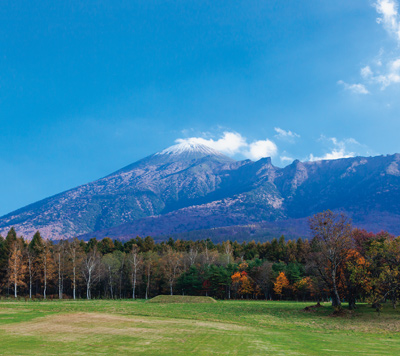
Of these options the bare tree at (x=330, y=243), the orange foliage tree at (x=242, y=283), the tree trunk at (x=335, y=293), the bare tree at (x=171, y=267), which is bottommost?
the orange foliage tree at (x=242, y=283)

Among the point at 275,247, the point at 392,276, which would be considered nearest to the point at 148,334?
the point at 392,276

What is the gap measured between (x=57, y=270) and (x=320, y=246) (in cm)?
6119

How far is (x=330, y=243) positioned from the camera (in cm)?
4178

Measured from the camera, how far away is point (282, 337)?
23.4 meters

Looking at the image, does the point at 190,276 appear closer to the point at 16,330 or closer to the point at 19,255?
the point at 19,255

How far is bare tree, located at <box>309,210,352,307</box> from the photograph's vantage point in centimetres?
4141

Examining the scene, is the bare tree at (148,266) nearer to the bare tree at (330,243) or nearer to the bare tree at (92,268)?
the bare tree at (92,268)

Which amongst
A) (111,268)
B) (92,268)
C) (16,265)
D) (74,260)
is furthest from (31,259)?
(111,268)

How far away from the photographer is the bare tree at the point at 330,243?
4141 cm

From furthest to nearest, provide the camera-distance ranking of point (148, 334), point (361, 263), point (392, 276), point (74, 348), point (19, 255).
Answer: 1. point (19, 255)
2. point (361, 263)
3. point (392, 276)
4. point (148, 334)
5. point (74, 348)

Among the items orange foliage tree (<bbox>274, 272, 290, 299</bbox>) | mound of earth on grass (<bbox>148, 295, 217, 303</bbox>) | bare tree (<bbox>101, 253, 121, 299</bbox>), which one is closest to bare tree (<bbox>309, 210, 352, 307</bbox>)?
mound of earth on grass (<bbox>148, 295, 217, 303</bbox>)

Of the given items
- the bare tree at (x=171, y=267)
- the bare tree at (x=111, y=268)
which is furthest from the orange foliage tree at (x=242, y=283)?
the bare tree at (x=111, y=268)

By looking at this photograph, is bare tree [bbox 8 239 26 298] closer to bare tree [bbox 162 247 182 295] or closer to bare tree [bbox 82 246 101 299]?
bare tree [bbox 82 246 101 299]

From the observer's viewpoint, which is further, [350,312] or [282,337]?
[350,312]
